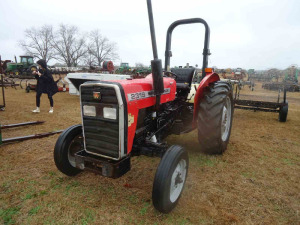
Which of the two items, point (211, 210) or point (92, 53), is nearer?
point (211, 210)

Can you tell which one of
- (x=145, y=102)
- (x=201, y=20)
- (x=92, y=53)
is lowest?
(x=145, y=102)

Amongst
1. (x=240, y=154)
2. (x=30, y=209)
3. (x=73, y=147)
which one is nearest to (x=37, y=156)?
(x=73, y=147)

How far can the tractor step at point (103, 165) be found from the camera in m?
2.00

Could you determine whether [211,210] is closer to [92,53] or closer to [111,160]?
[111,160]

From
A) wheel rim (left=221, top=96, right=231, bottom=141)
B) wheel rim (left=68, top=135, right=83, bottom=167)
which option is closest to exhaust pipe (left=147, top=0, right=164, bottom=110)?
wheel rim (left=68, top=135, right=83, bottom=167)

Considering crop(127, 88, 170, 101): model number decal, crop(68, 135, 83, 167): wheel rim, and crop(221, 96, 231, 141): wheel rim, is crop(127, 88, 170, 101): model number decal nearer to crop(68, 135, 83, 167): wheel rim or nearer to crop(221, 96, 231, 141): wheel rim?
crop(68, 135, 83, 167): wheel rim

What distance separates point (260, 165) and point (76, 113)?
17.8ft

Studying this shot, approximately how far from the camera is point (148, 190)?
2488 millimetres

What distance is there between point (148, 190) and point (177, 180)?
0.46 metres

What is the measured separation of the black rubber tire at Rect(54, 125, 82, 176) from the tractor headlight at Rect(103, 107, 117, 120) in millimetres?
775

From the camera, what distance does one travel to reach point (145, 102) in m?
2.36

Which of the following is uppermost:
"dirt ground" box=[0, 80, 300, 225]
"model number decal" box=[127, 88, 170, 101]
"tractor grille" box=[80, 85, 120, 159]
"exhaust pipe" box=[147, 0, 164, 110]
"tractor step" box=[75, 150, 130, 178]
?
"exhaust pipe" box=[147, 0, 164, 110]

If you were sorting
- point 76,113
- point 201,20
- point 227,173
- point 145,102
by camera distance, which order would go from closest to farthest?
1. point 145,102
2. point 227,173
3. point 201,20
4. point 76,113

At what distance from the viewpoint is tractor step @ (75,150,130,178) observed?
1996 mm
